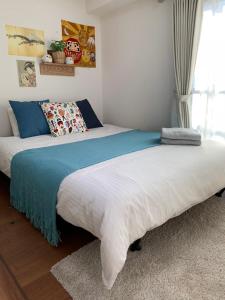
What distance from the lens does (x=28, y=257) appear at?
5.04 feet

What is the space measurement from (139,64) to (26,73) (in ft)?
4.82

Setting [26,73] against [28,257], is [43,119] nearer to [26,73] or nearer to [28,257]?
[26,73]

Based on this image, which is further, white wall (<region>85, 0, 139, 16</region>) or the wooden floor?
white wall (<region>85, 0, 139, 16</region>)

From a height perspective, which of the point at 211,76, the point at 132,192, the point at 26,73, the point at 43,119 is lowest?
the point at 132,192

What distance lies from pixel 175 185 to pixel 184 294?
59 centimetres

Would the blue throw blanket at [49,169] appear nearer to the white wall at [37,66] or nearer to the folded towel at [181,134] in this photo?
the folded towel at [181,134]

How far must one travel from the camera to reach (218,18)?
7.07ft

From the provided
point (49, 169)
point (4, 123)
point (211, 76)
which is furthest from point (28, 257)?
point (211, 76)

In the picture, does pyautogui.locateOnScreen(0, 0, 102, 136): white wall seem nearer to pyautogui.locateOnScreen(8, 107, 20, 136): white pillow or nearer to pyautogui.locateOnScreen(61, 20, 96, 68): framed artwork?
pyautogui.locateOnScreen(61, 20, 96, 68): framed artwork

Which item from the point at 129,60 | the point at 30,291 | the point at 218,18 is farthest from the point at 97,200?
the point at 129,60

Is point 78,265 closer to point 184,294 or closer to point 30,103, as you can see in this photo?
point 184,294

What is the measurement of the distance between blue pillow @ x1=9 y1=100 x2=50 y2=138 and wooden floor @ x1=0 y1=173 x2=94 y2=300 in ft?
2.96

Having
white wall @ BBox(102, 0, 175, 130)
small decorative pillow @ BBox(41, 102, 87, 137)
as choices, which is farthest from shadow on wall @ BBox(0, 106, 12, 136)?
white wall @ BBox(102, 0, 175, 130)

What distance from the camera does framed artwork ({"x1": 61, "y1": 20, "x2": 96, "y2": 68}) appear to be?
10.1 feet
